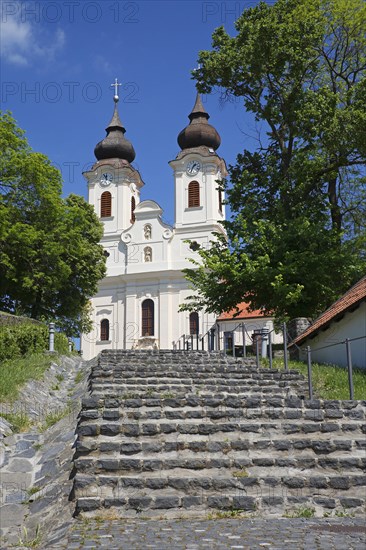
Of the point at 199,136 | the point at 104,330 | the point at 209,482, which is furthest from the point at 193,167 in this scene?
the point at 209,482

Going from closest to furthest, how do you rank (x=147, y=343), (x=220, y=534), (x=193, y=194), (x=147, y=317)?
(x=220, y=534)
(x=147, y=343)
(x=147, y=317)
(x=193, y=194)

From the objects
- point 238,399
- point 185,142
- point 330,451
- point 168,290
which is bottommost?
point 330,451

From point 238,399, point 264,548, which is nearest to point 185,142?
point 238,399

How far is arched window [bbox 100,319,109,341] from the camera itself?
48.4m

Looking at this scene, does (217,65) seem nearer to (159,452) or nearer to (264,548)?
(159,452)

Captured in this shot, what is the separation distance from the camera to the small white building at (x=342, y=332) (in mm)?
15133

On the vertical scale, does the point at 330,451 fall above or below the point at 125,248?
below

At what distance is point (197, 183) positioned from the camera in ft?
160

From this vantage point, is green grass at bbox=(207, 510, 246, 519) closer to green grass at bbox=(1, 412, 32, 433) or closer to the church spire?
green grass at bbox=(1, 412, 32, 433)

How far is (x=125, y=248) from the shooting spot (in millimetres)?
49281

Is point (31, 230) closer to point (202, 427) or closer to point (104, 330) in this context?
point (202, 427)

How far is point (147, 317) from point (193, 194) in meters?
10.3

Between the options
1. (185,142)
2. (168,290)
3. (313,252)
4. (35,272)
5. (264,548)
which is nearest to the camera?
(264,548)

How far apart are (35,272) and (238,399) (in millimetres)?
19525
